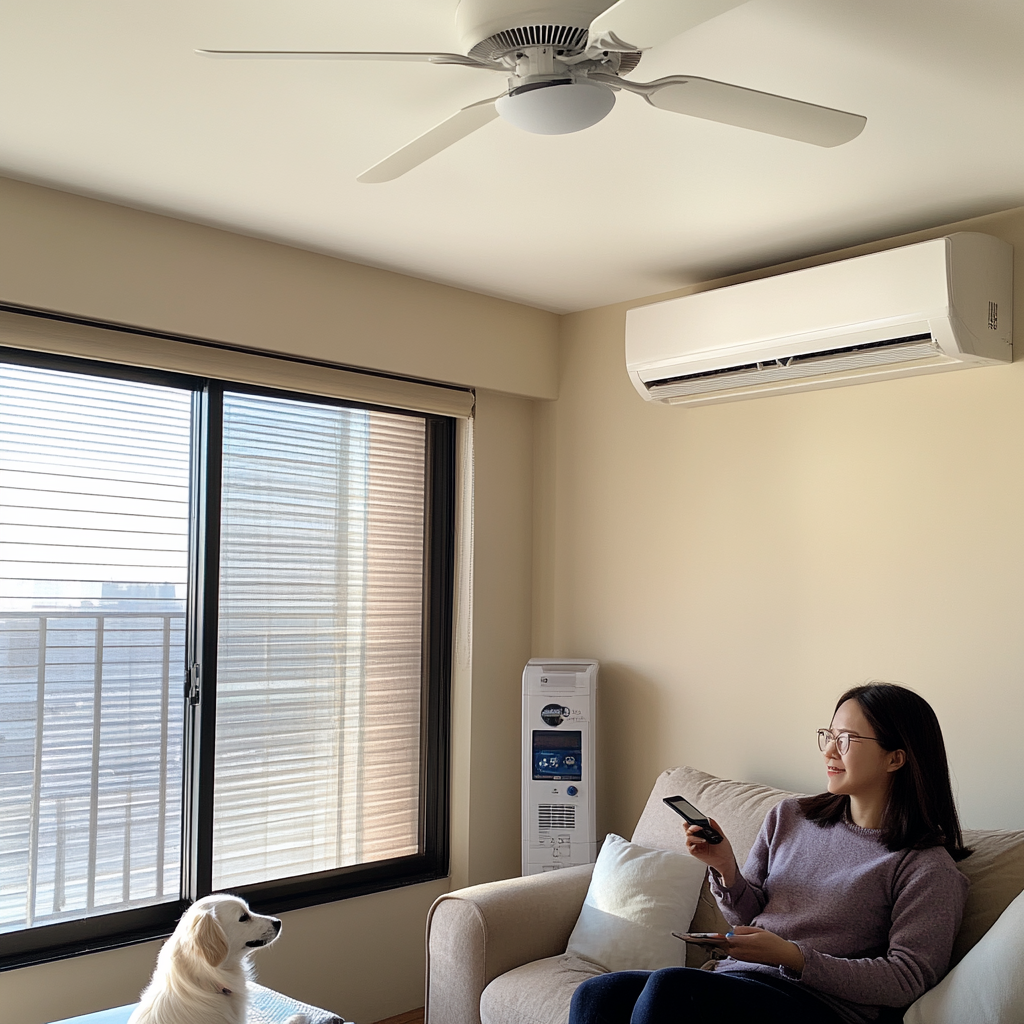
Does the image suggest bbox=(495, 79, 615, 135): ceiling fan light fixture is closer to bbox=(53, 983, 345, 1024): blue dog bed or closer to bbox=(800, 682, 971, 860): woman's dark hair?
bbox=(800, 682, 971, 860): woman's dark hair

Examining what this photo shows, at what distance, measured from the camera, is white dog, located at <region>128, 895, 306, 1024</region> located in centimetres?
208

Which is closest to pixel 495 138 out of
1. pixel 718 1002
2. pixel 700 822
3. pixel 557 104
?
pixel 557 104

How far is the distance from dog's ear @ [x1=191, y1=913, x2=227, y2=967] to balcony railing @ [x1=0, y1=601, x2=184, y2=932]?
100cm

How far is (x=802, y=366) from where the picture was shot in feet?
10.3

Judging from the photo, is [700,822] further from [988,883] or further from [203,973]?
[203,973]

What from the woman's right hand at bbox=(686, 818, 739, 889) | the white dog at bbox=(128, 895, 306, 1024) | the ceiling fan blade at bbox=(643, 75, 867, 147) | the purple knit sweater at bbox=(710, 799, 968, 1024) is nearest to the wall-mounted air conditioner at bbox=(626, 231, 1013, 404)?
the ceiling fan blade at bbox=(643, 75, 867, 147)

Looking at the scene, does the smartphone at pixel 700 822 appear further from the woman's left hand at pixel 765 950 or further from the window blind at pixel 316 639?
the window blind at pixel 316 639

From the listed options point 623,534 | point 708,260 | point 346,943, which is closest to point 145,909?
point 346,943

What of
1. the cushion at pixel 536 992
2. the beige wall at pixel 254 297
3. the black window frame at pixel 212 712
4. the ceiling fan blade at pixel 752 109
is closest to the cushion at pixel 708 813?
the cushion at pixel 536 992

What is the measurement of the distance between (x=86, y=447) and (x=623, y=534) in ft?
6.24

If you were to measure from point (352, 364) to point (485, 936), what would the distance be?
6.09ft

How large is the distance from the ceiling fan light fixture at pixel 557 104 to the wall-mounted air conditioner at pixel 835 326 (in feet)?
4.31

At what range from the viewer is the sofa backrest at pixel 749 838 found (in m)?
2.32

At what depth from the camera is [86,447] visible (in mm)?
3043
